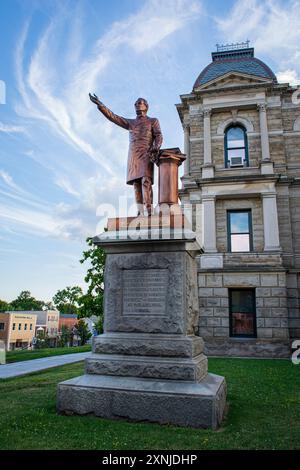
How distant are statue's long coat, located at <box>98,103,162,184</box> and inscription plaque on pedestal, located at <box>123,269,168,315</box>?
1897 mm

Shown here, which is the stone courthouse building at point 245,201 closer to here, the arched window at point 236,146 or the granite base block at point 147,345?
the arched window at point 236,146

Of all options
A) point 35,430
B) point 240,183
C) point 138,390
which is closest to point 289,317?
point 240,183

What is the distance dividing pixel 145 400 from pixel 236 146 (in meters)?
16.9

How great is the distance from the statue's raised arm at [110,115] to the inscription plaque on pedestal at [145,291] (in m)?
3.01

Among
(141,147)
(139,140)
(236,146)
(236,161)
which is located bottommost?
(141,147)

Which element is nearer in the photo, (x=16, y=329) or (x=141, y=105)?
(x=141, y=105)

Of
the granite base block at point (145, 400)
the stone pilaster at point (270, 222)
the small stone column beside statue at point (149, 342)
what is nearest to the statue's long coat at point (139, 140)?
the small stone column beside statue at point (149, 342)

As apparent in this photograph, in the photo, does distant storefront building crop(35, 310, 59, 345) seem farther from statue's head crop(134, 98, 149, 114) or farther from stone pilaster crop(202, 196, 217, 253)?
statue's head crop(134, 98, 149, 114)

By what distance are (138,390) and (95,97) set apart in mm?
5145

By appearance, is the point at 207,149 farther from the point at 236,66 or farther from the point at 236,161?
the point at 236,66

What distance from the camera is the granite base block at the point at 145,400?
478 centimetres

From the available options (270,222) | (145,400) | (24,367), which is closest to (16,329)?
(24,367)

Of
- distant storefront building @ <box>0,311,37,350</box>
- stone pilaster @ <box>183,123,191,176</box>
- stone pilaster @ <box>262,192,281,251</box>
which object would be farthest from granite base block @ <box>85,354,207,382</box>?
distant storefront building @ <box>0,311,37,350</box>

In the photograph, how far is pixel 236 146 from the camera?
1953 cm
